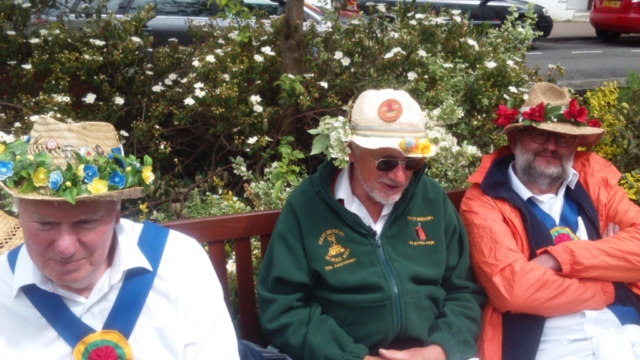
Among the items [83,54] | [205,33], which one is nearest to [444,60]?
[205,33]

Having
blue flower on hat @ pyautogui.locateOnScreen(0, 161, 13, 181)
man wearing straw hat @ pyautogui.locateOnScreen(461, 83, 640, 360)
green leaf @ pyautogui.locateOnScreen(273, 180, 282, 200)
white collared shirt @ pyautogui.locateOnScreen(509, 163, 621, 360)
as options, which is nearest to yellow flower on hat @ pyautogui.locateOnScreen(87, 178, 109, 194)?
blue flower on hat @ pyautogui.locateOnScreen(0, 161, 13, 181)

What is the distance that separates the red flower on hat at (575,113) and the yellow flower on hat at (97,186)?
87.8 inches

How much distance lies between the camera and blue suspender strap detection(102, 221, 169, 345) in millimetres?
Result: 2100

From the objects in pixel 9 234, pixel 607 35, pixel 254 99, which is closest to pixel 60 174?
pixel 9 234

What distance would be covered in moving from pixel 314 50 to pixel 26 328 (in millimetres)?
3372

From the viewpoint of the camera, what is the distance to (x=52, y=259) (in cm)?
199

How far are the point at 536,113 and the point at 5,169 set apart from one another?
7.69ft

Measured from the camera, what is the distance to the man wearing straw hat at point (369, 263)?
105 inches

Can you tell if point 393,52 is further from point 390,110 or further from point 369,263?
point 369,263

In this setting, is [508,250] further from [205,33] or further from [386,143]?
[205,33]

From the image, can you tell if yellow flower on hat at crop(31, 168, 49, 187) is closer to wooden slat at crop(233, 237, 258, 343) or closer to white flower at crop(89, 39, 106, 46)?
wooden slat at crop(233, 237, 258, 343)

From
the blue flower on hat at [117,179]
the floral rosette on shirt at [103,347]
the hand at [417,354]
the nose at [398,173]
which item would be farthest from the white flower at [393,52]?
the floral rosette on shirt at [103,347]

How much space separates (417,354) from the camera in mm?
2672

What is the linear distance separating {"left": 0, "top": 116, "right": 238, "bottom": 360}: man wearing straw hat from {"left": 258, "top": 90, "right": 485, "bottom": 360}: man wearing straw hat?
0.47 m
